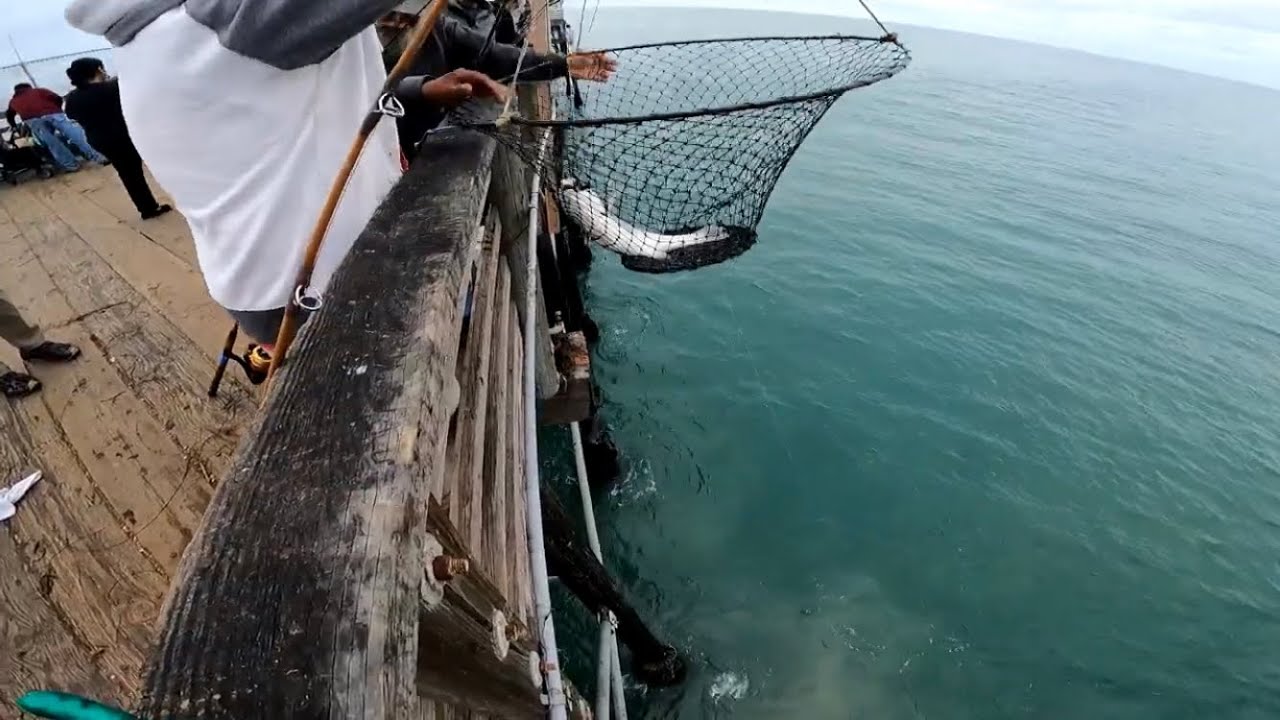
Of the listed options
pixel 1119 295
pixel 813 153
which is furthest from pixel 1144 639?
pixel 813 153

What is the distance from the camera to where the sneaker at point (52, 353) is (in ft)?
13.0

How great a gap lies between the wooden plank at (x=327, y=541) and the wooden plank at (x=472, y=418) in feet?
2.01

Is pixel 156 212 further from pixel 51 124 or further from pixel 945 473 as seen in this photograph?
pixel 945 473

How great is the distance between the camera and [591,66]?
15.1 ft

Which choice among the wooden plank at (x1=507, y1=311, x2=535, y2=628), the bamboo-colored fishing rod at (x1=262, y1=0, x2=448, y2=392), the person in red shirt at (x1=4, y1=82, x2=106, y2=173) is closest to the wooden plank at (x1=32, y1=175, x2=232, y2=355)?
the person in red shirt at (x1=4, y1=82, x2=106, y2=173)

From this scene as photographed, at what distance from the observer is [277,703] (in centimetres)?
77

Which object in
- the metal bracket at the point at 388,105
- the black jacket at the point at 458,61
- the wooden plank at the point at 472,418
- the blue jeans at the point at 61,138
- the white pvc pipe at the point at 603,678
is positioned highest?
the metal bracket at the point at 388,105

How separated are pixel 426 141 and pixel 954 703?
7445 mm

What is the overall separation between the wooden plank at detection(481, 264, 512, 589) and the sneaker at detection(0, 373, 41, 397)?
300 cm

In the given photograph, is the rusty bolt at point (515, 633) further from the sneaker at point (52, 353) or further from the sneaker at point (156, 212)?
the sneaker at point (156, 212)

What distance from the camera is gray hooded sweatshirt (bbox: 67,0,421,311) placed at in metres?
1.50

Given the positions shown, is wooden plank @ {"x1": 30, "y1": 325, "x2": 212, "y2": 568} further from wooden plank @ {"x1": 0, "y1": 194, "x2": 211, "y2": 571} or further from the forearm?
the forearm

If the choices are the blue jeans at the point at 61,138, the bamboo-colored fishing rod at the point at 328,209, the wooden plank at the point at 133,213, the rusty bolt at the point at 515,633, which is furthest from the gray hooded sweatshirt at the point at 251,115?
the blue jeans at the point at 61,138

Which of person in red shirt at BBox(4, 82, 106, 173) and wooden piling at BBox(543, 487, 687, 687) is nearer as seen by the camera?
wooden piling at BBox(543, 487, 687, 687)
